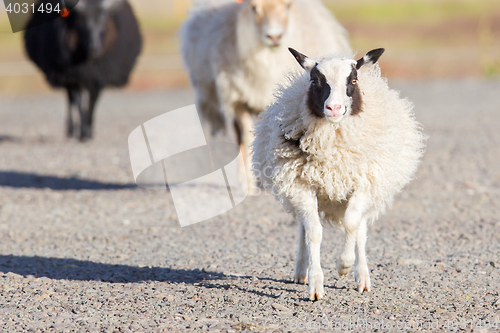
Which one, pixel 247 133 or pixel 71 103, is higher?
pixel 247 133

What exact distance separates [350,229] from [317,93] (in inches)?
31.7

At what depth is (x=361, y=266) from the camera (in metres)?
3.82

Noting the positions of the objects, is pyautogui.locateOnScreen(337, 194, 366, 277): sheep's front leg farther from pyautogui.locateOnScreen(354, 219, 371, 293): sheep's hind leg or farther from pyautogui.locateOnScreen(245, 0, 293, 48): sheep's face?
pyautogui.locateOnScreen(245, 0, 293, 48): sheep's face

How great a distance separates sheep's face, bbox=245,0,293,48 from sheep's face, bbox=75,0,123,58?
406 cm

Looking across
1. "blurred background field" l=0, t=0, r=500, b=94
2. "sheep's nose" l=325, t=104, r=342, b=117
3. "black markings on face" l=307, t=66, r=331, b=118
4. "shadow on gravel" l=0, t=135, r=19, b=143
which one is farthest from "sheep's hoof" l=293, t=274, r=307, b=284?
"shadow on gravel" l=0, t=135, r=19, b=143

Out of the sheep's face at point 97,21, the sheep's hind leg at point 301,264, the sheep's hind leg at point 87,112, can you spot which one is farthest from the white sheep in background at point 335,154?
the sheep's hind leg at point 87,112

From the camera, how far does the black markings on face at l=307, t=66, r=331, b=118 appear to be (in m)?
3.53

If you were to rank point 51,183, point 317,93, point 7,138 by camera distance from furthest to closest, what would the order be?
1. point 7,138
2. point 51,183
3. point 317,93

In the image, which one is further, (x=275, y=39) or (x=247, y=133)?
(x=247, y=133)

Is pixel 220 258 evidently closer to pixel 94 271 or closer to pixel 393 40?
pixel 94 271

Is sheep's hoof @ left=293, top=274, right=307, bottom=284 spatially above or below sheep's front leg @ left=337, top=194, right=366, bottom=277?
below

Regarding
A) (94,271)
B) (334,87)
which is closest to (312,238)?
(334,87)

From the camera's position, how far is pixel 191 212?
246 inches

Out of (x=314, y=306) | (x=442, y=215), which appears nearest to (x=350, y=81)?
(x=314, y=306)
